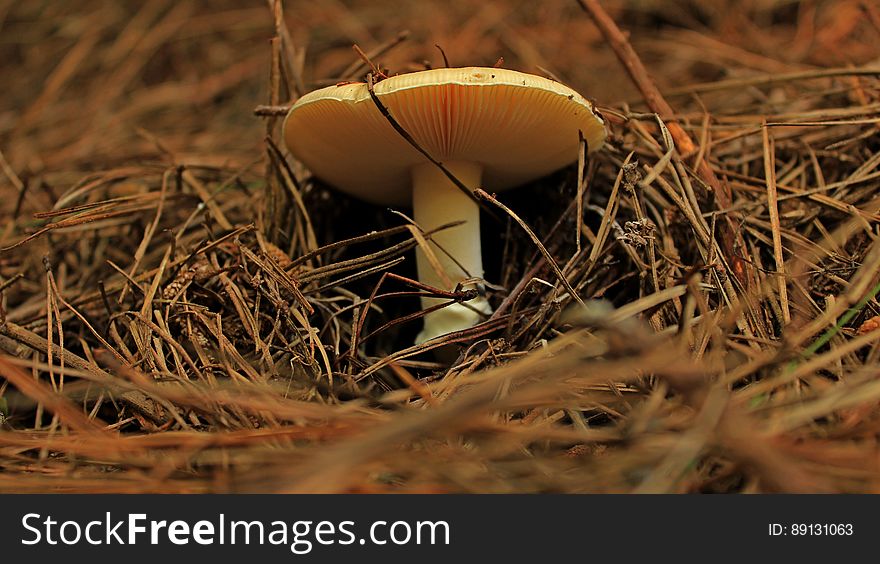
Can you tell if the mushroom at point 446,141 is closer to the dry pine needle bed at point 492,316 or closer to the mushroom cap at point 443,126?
the mushroom cap at point 443,126

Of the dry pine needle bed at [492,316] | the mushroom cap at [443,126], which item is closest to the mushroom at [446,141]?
the mushroom cap at [443,126]

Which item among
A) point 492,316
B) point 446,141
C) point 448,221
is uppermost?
point 446,141

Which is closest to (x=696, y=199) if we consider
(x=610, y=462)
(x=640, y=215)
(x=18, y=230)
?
(x=640, y=215)

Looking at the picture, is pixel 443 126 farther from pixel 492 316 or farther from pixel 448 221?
pixel 492 316

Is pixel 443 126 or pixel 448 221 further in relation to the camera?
pixel 448 221

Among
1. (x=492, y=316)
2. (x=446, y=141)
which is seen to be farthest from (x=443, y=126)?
(x=492, y=316)

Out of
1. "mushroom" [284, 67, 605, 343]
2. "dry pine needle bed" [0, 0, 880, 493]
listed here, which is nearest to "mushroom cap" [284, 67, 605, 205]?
"mushroom" [284, 67, 605, 343]

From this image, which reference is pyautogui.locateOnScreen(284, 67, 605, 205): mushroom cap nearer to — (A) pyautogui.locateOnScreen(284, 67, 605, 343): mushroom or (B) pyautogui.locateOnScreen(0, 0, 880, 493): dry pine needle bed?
(A) pyautogui.locateOnScreen(284, 67, 605, 343): mushroom
